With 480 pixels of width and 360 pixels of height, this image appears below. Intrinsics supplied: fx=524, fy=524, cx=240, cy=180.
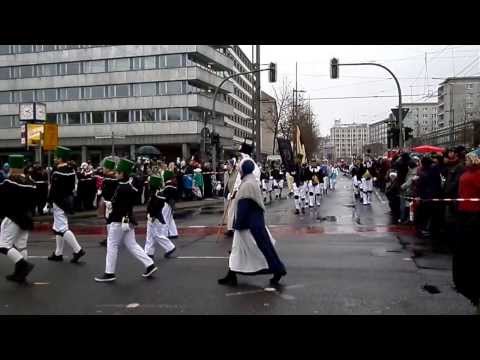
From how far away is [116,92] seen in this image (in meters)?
58.2

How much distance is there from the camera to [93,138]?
59844 mm

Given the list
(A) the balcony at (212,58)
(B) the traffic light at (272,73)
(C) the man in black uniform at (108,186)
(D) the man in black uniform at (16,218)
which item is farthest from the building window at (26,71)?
(C) the man in black uniform at (108,186)

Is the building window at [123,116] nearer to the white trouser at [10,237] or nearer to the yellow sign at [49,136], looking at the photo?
the yellow sign at [49,136]

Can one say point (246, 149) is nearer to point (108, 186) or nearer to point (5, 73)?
point (108, 186)

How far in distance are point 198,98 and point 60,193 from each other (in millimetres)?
46949

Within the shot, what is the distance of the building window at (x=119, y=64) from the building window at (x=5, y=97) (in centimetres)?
1381

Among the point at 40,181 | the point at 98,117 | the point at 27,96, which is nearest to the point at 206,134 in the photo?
the point at 40,181

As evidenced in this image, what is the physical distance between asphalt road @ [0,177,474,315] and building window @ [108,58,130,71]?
4756cm
